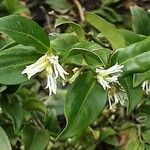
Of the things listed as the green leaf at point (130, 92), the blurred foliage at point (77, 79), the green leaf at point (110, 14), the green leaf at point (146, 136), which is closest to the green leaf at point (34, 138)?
the blurred foliage at point (77, 79)

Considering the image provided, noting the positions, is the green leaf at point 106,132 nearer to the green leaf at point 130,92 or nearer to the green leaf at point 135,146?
the green leaf at point 135,146

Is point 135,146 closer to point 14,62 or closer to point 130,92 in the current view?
point 130,92

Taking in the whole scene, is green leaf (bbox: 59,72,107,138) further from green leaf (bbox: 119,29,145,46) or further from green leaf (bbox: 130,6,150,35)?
green leaf (bbox: 130,6,150,35)

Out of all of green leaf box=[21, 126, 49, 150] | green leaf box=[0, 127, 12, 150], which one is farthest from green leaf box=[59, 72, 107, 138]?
green leaf box=[21, 126, 49, 150]

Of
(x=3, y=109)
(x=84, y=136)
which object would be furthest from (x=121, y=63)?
(x=84, y=136)

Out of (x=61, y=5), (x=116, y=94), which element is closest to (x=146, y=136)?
(x=116, y=94)

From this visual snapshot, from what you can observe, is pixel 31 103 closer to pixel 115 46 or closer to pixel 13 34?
pixel 115 46

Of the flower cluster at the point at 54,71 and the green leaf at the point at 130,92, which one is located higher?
the flower cluster at the point at 54,71
